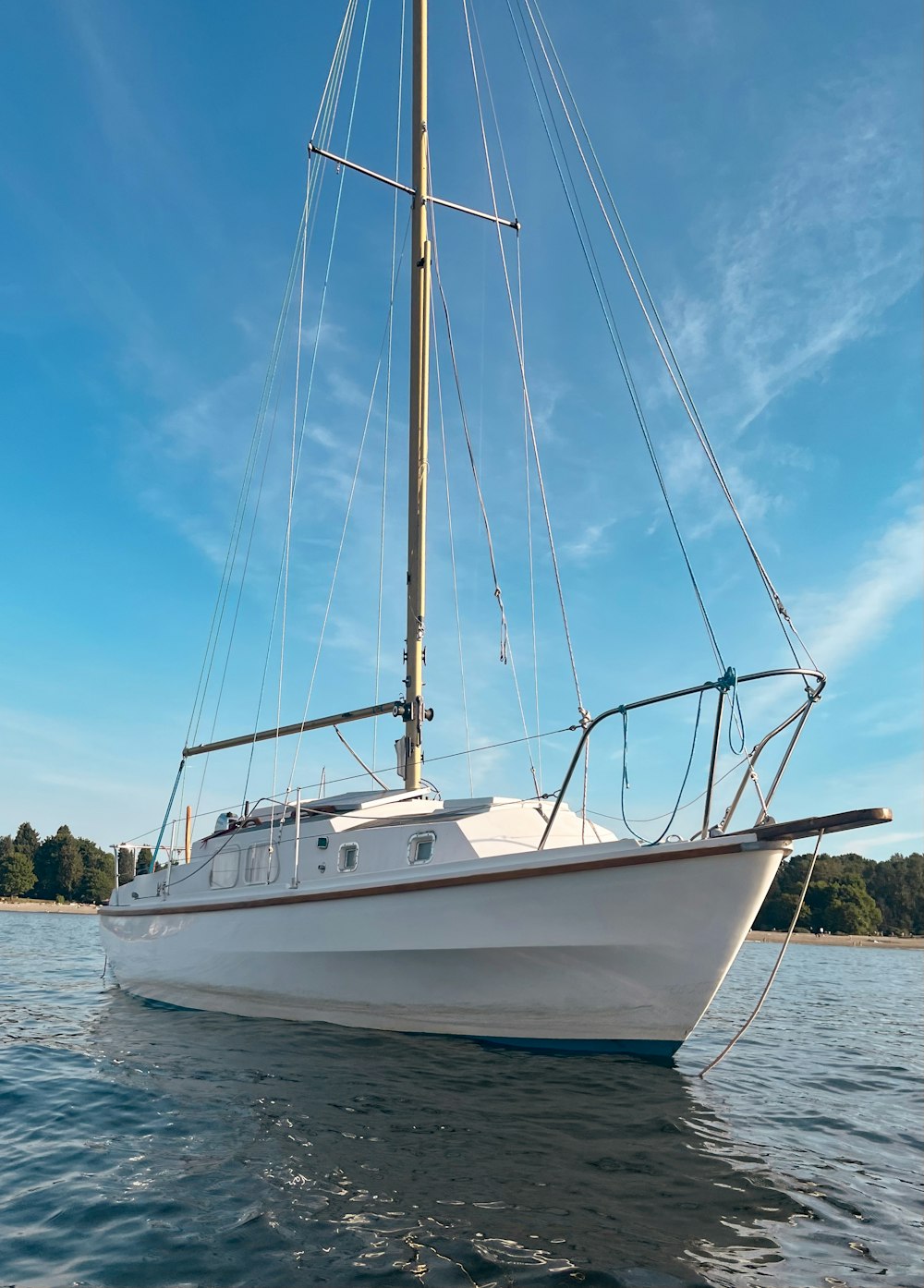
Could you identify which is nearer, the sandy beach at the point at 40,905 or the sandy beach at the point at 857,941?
the sandy beach at the point at 857,941

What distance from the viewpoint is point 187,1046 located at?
9.97m

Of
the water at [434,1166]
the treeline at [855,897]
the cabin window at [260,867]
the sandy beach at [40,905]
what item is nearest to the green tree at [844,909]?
the treeline at [855,897]

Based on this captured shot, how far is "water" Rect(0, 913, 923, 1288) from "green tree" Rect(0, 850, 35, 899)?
8375 centimetres

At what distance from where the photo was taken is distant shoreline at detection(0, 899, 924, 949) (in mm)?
69125

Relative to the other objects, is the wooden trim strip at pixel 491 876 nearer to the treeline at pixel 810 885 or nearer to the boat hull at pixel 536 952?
the boat hull at pixel 536 952

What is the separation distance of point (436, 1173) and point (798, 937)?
256ft

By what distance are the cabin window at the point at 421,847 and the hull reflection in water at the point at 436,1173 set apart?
87.7 inches

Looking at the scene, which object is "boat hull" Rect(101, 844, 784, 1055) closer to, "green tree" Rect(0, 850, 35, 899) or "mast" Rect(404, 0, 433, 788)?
"mast" Rect(404, 0, 433, 788)

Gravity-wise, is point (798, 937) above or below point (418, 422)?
below

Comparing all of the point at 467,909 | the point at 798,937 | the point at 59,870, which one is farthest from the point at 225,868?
the point at 59,870

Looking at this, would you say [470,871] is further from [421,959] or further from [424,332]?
[424,332]

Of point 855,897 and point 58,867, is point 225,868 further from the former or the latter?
point 58,867

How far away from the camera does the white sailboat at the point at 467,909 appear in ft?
26.7

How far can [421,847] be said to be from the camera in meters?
10.3
